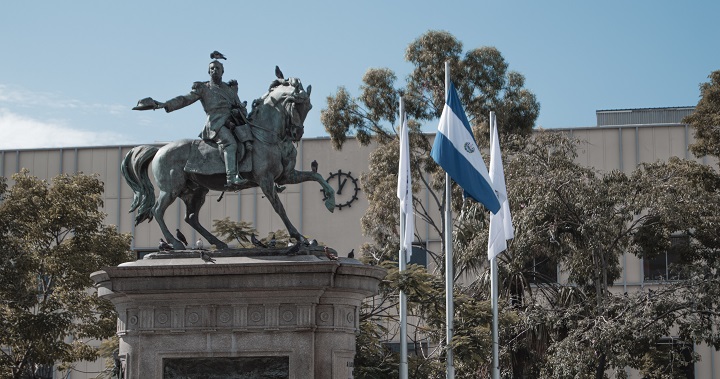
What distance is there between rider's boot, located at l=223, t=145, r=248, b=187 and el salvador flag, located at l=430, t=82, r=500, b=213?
327 inches

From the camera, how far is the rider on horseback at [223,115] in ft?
52.6

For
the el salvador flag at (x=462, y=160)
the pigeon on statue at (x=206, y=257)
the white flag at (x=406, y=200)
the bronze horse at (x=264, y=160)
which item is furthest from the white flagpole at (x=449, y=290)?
the pigeon on statue at (x=206, y=257)

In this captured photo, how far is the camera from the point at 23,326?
29.4 metres

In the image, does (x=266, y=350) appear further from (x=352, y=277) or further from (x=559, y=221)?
(x=559, y=221)

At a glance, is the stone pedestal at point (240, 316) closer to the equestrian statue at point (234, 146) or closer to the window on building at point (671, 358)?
the equestrian statue at point (234, 146)

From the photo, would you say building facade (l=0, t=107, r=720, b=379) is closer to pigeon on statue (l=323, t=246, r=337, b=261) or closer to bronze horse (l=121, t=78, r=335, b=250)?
bronze horse (l=121, t=78, r=335, b=250)

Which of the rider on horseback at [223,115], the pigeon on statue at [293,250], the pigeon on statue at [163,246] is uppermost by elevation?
the rider on horseback at [223,115]

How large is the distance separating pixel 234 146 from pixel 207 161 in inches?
20.6

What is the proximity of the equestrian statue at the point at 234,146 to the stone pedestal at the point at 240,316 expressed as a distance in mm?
1176

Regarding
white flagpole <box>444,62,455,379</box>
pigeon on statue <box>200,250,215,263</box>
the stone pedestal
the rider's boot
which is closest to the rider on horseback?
the rider's boot

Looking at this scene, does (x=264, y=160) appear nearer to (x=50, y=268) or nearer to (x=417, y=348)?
(x=50, y=268)

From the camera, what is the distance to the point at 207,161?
1636 cm

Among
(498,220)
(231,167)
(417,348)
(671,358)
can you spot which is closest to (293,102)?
(231,167)

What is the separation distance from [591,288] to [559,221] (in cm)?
408
